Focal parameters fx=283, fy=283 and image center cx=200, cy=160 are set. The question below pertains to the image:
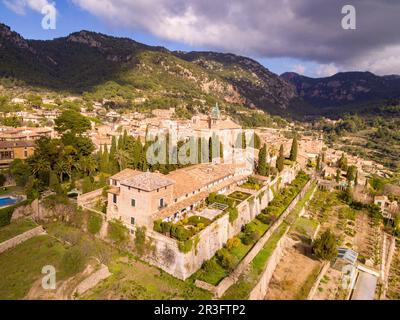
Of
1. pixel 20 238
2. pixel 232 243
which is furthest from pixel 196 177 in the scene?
pixel 20 238

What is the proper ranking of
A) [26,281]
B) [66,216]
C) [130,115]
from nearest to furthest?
[26,281], [66,216], [130,115]

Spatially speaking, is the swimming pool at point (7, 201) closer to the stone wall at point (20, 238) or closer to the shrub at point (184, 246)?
the stone wall at point (20, 238)

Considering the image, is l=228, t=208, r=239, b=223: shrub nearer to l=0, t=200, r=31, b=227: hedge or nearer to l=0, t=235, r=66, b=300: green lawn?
l=0, t=235, r=66, b=300: green lawn

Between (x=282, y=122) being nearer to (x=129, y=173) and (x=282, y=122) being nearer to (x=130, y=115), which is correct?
(x=130, y=115)

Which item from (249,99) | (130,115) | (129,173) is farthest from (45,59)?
(129,173)

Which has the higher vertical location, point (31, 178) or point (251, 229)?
point (31, 178)

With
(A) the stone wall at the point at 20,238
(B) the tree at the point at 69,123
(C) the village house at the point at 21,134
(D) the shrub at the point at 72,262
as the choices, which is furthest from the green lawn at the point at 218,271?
(C) the village house at the point at 21,134

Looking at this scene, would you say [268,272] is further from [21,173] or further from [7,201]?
[21,173]
